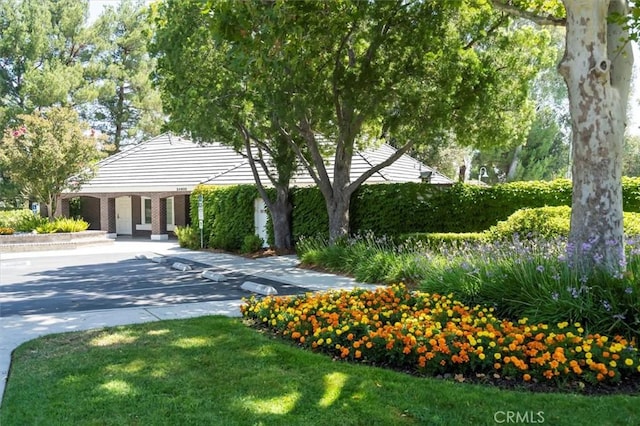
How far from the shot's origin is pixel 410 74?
14305 mm

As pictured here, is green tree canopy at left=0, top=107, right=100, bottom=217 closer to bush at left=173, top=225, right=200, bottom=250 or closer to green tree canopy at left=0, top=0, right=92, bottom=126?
bush at left=173, top=225, right=200, bottom=250

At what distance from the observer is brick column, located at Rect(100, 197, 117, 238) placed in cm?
3244

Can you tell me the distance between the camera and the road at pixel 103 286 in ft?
33.9

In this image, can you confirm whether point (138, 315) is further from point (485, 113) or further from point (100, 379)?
A: point (485, 113)

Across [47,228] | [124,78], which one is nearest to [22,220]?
[47,228]

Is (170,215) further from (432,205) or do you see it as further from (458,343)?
(458,343)

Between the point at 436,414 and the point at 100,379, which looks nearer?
the point at 436,414

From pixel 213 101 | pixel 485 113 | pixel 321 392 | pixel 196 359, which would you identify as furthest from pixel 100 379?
pixel 485 113

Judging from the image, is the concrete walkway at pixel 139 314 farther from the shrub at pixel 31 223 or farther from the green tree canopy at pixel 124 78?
the green tree canopy at pixel 124 78

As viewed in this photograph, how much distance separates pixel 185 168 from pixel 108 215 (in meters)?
6.36

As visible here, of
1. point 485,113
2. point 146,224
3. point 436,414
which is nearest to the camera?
point 436,414

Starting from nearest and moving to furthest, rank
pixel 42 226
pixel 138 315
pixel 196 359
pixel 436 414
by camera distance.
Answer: pixel 436 414 < pixel 196 359 < pixel 138 315 < pixel 42 226

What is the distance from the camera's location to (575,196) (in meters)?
7.54

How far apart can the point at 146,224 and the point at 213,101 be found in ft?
64.6
